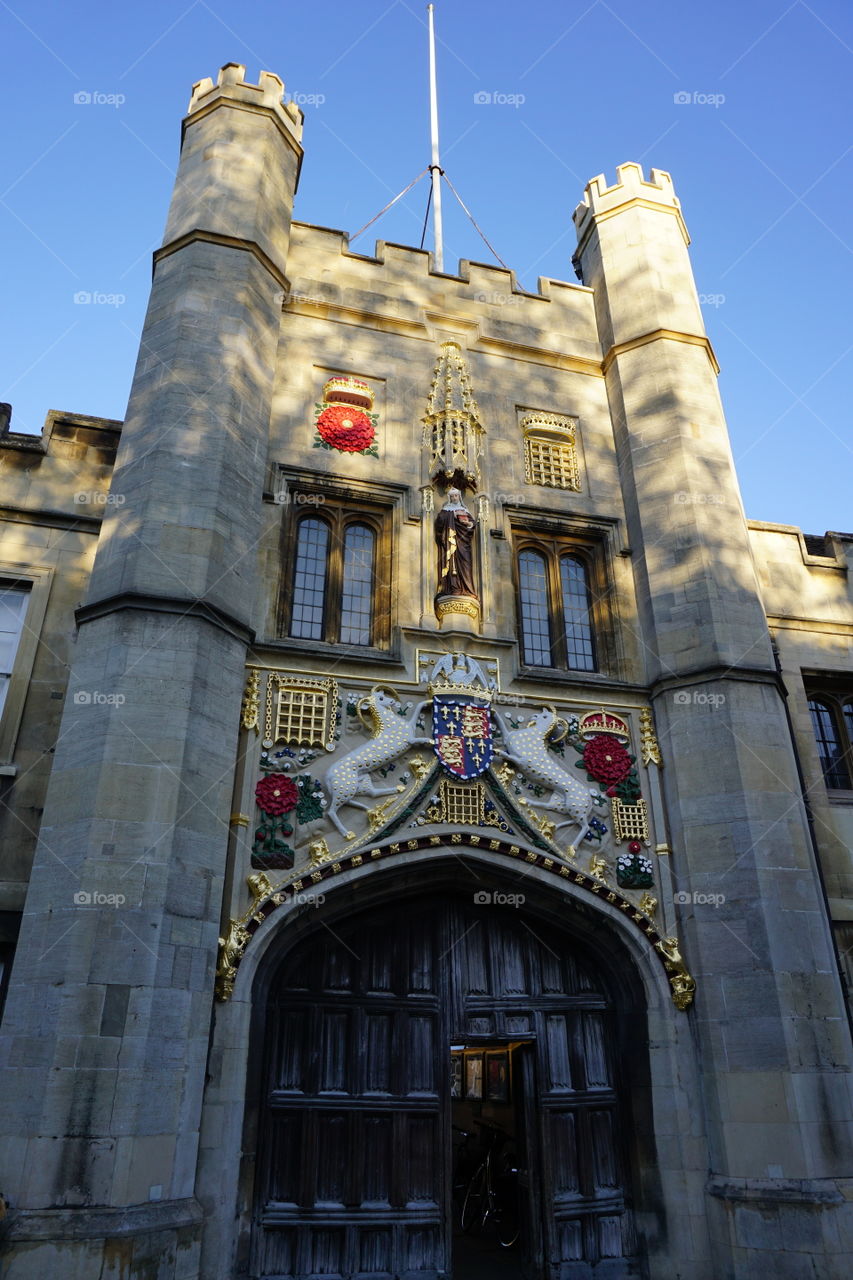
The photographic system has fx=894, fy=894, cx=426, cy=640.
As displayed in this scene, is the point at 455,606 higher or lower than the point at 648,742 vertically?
higher

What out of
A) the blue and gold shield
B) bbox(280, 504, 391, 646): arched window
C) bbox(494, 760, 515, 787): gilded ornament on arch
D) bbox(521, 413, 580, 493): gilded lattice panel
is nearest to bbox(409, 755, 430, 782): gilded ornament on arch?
the blue and gold shield

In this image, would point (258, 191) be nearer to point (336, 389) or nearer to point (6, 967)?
point (336, 389)

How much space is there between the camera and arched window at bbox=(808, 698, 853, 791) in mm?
12742

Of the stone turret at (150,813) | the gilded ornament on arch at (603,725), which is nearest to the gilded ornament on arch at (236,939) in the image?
the stone turret at (150,813)

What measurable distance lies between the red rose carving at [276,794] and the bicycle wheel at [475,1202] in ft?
22.0

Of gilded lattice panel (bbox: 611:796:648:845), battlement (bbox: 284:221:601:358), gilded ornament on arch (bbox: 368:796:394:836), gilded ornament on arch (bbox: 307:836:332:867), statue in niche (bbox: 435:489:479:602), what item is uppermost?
battlement (bbox: 284:221:601:358)

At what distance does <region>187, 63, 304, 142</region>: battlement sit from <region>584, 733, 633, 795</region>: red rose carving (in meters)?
10.5

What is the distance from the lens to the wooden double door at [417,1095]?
885 cm

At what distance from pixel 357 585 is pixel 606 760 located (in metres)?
3.86

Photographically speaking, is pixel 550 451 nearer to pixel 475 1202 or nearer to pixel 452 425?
pixel 452 425

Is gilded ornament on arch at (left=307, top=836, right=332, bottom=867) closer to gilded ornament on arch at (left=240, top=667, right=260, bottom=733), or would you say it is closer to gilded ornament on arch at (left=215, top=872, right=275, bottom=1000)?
gilded ornament on arch at (left=215, top=872, right=275, bottom=1000)

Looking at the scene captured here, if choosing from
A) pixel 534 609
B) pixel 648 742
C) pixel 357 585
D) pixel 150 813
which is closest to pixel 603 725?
pixel 648 742

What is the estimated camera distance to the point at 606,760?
10.8 metres

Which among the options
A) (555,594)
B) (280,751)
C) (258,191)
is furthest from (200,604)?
(258,191)
